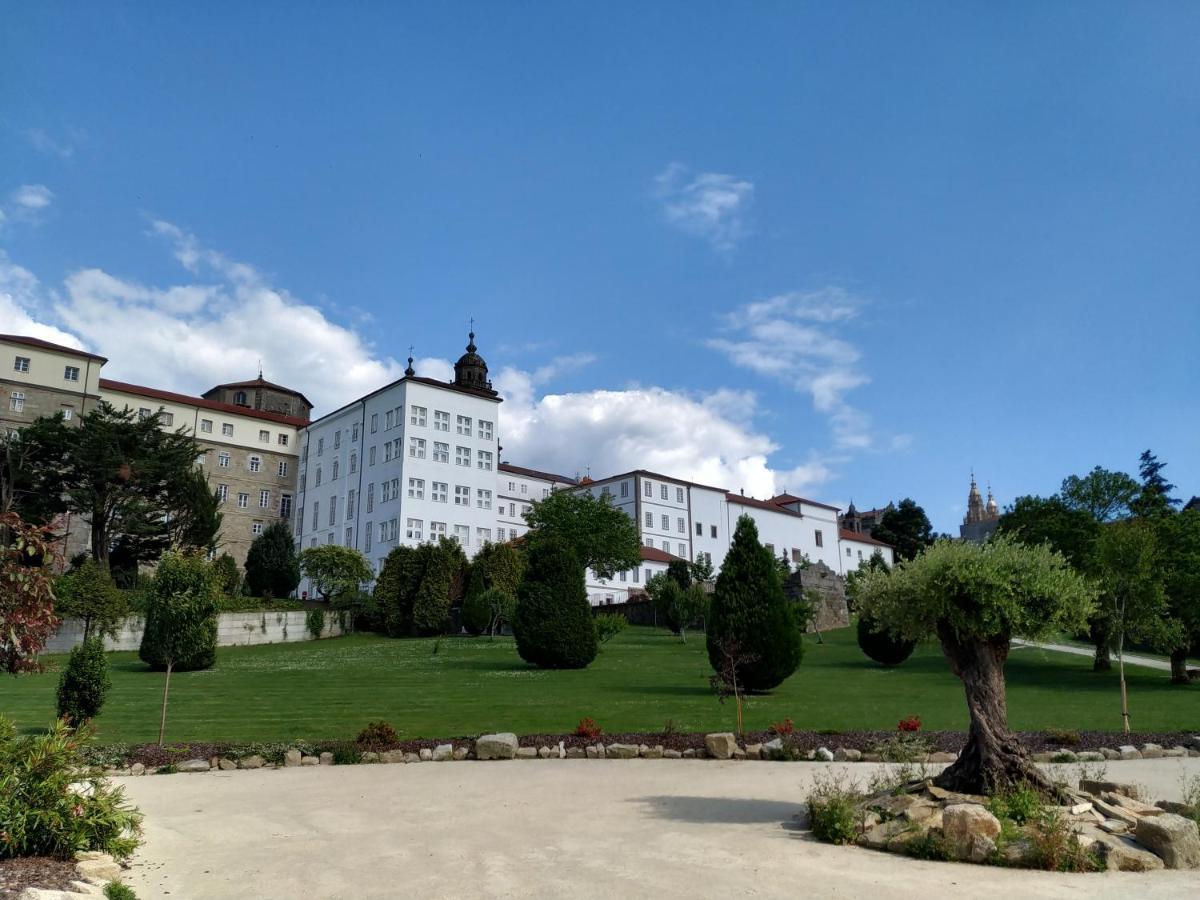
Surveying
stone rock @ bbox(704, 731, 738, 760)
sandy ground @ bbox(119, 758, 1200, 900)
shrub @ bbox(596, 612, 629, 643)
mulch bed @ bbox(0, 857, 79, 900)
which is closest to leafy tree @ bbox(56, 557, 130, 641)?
shrub @ bbox(596, 612, 629, 643)

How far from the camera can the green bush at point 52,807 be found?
805 cm

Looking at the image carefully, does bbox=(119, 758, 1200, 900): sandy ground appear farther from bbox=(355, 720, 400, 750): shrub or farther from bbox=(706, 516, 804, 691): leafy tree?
bbox=(706, 516, 804, 691): leafy tree

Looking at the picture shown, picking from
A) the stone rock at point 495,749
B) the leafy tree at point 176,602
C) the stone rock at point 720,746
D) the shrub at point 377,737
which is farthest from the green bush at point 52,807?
the stone rock at point 720,746

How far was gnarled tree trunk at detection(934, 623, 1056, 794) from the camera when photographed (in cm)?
1014

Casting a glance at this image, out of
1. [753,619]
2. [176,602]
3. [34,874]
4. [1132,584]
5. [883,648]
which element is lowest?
[34,874]

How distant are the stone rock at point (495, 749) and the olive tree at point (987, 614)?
7.89 meters

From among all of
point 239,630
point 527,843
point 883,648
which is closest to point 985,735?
point 527,843

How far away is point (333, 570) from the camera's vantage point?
52.9 meters

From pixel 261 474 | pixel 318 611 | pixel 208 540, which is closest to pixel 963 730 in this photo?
pixel 318 611

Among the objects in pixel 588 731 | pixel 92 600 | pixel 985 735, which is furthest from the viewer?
pixel 92 600

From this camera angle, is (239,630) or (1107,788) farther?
(239,630)

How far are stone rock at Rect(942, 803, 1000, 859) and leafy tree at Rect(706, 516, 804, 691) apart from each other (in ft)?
46.5

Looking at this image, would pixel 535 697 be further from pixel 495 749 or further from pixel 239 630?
pixel 239 630

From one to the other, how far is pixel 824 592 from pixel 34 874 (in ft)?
181
